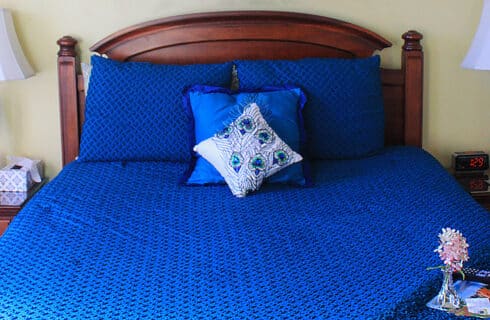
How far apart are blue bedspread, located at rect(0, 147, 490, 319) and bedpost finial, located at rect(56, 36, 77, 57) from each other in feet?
1.75

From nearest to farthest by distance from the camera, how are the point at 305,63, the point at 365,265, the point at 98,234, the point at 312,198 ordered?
the point at 365,265 → the point at 98,234 → the point at 312,198 → the point at 305,63

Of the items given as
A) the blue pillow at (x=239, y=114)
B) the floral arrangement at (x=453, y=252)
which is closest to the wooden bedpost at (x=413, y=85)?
the blue pillow at (x=239, y=114)

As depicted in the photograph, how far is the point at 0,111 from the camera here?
3326 millimetres

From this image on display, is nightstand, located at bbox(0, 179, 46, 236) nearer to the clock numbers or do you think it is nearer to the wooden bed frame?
the wooden bed frame

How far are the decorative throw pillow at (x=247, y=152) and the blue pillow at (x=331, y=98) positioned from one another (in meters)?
0.30

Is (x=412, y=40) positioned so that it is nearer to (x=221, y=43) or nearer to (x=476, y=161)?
(x=476, y=161)

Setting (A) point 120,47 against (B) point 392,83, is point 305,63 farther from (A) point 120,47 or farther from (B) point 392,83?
(A) point 120,47

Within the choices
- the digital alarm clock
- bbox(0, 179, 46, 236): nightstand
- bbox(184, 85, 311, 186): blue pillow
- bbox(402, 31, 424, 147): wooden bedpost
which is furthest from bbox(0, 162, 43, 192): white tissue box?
the digital alarm clock

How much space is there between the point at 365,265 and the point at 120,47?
1.66m

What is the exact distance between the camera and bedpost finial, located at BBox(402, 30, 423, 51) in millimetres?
3273

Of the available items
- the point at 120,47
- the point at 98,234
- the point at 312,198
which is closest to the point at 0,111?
the point at 120,47

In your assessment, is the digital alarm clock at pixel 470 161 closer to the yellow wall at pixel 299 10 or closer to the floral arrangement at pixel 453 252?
the yellow wall at pixel 299 10

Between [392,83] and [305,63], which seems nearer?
[305,63]

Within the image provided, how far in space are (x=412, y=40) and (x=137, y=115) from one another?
1.25 m
